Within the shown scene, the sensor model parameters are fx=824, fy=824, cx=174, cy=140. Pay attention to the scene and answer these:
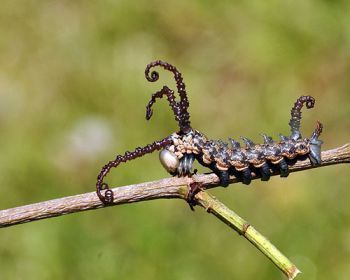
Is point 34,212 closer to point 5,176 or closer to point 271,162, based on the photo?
point 271,162

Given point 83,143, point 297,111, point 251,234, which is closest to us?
point 251,234

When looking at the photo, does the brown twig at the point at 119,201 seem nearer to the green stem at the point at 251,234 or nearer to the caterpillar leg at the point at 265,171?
the green stem at the point at 251,234

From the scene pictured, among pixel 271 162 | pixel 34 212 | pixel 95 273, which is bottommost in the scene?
pixel 34 212

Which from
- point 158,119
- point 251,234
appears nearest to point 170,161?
point 251,234

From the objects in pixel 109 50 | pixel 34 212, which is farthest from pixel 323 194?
pixel 34 212

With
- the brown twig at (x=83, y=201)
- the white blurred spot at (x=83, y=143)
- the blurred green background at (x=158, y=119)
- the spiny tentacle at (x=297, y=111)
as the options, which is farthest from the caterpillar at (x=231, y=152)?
the white blurred spot at (x=83, y=143)

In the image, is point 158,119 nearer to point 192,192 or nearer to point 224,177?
point 224,177
